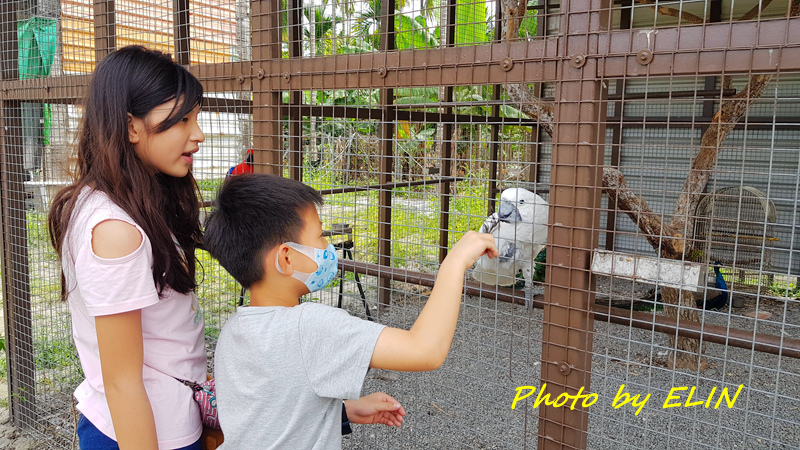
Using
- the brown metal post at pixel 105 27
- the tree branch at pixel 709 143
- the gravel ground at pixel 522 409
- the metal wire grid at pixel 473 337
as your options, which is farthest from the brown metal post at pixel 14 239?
the tree branch at pixel 709 143

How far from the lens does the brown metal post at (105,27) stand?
227 cm

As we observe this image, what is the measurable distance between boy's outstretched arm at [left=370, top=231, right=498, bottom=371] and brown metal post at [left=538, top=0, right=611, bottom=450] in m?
0.43

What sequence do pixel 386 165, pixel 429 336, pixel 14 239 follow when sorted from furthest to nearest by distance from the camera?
pixel 386 165
pixel 14 239
pixel 429 336

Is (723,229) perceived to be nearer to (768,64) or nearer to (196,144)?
(768,64)

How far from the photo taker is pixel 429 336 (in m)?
0.95

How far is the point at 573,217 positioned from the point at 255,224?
2.36ft

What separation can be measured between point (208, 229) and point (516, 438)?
91.2 inches

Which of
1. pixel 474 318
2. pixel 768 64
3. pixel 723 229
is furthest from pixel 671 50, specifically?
pixel 723 229

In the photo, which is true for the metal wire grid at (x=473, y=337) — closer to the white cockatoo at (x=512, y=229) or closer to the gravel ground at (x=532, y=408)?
the gravel ground at (x=532, y=408)

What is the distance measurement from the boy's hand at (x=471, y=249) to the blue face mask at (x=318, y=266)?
242mm

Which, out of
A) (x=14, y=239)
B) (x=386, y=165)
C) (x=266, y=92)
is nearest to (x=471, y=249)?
(x=266, y=92)

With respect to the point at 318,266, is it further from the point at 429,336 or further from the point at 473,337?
the point at 473,337

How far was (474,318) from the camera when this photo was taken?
5.25 meters

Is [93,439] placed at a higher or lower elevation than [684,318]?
higher
